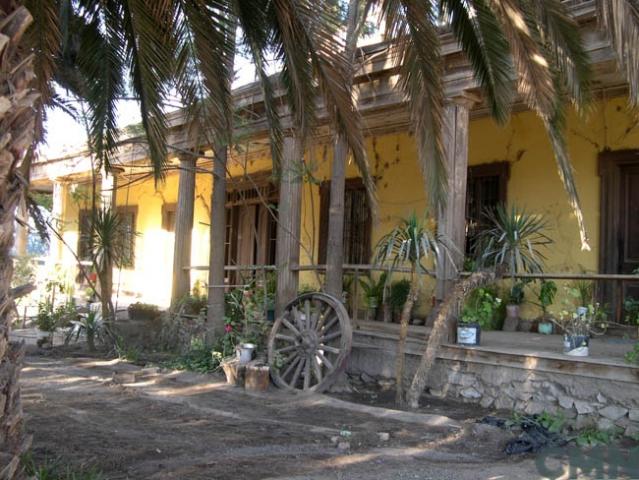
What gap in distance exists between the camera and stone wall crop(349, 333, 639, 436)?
5.98 m

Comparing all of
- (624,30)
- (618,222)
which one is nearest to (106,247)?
(618,222)

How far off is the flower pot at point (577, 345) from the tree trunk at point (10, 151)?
492cm

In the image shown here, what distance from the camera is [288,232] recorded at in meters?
9.19

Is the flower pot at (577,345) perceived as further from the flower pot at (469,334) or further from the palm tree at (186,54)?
the palm tree at (186,54)

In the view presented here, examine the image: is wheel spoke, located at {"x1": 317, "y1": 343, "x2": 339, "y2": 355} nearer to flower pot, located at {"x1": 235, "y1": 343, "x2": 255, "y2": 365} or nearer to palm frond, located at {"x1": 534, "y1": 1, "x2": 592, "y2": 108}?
flower pot, located at {"x1": 235, "y1": 343, "x2": 255, "y2": 365}

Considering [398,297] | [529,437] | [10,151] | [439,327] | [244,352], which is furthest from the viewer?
[398,297]

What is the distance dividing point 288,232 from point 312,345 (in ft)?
6.07

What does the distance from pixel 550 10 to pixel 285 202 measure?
17.7 feet

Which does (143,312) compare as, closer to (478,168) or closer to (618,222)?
(478,168)

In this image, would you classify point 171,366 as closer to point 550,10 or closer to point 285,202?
point 285,202

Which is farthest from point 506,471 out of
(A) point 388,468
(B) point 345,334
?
(B) point 345,334

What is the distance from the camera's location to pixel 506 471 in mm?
4945

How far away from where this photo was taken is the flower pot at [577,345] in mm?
6438

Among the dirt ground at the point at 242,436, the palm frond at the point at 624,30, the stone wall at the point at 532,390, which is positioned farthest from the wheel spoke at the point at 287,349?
the palm frond at the point at 624,30
